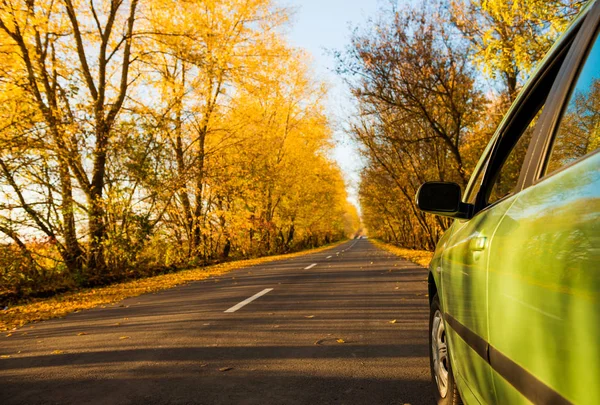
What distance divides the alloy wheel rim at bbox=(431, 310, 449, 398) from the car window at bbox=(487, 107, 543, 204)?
37.6 inches

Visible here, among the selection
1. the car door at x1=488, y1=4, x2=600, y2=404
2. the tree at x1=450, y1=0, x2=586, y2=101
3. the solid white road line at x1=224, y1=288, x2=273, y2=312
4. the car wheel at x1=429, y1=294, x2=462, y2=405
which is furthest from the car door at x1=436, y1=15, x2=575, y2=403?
the tree at x1=450, y1=0, x2=586, y2=101

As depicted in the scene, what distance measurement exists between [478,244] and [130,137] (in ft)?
42.9

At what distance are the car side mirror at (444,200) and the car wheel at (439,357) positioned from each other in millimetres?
726

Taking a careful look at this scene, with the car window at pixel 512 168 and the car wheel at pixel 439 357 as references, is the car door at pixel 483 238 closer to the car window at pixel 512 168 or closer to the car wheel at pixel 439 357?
the car window at pixel 512 168

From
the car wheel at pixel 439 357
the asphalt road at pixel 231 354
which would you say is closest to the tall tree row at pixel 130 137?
the asphalt road at pixel 231 354

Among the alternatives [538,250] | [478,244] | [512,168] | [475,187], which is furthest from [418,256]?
[538,250]

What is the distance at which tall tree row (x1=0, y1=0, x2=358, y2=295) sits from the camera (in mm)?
10828

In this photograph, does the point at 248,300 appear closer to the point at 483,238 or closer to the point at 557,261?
the point at 483,238

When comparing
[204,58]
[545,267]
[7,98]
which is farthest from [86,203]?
[545,267]

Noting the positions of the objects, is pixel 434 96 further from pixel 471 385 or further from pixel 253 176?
pixel 471 385

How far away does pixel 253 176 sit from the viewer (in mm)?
21094

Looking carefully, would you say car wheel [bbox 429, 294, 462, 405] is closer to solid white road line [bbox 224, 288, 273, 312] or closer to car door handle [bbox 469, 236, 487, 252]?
car door handle [bbox 469, 236, 487, 252]

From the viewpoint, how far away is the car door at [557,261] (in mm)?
946

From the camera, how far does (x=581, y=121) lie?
54.4 inches
